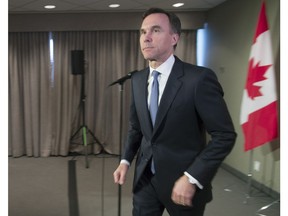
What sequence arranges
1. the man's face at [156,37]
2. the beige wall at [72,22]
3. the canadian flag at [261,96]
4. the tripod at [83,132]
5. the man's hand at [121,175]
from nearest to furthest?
the man's face at [156,37]
the man's hand at [121,175]
the canadian flag at [261,96]
the tripod at [83,132]
the beige wall at [72,22]

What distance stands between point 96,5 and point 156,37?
11.7 feet

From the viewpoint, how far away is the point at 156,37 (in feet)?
3.85

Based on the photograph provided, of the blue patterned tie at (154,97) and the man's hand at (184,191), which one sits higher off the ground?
the blue patterned tie at (154,97)

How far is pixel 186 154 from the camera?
115cm

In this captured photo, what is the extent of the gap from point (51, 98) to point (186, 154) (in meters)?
4.45

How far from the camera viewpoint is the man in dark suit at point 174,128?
104 cm

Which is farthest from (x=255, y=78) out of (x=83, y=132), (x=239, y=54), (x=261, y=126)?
(x=83, y=132)

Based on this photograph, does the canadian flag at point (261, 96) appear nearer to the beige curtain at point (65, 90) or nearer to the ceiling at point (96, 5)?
the ceiling at point (96, 5)

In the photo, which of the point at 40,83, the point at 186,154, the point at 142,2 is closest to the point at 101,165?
the point at 40,83

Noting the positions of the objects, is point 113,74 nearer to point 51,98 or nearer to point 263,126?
point 51,98

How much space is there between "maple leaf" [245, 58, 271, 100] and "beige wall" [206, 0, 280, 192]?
0.31m

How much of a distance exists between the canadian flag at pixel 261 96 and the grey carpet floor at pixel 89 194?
2.17 feet

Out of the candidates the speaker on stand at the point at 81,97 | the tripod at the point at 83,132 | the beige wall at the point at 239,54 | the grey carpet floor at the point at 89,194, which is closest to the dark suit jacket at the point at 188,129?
the grey carpet floor at the point at 89,194

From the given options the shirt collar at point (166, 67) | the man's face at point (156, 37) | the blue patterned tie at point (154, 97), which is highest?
the man's face at point (156, 37)
